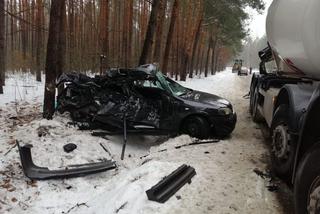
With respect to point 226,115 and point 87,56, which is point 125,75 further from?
point 87,56

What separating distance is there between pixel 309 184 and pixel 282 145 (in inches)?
75.4

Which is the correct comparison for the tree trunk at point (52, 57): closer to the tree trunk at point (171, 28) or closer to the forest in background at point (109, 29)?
the tree trunk at point (171, 28)

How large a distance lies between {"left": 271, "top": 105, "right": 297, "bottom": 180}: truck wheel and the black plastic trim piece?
1.20m

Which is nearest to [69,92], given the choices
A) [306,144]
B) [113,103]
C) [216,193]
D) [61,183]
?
[113,103]

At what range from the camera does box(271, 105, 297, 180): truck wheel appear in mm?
4906

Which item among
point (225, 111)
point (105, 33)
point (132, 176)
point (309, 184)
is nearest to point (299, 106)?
point (309, 184)

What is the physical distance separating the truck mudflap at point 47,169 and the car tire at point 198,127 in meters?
2.39

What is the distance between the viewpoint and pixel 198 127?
28.3ft

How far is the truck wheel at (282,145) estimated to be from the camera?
16.1ft

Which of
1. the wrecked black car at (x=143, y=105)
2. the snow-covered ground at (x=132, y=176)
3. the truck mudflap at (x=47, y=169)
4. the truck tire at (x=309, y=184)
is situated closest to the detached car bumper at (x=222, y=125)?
the wrecked black car at (x=143, y=105)

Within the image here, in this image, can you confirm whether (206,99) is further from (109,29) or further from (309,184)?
(109,29)

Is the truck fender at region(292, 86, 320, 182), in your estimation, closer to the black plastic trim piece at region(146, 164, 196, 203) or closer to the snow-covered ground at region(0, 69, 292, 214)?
the snow-covered ground at region(0, 69, 292, 214)

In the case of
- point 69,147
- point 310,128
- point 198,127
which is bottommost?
point 69,147

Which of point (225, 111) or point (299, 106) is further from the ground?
point (299, 106)
